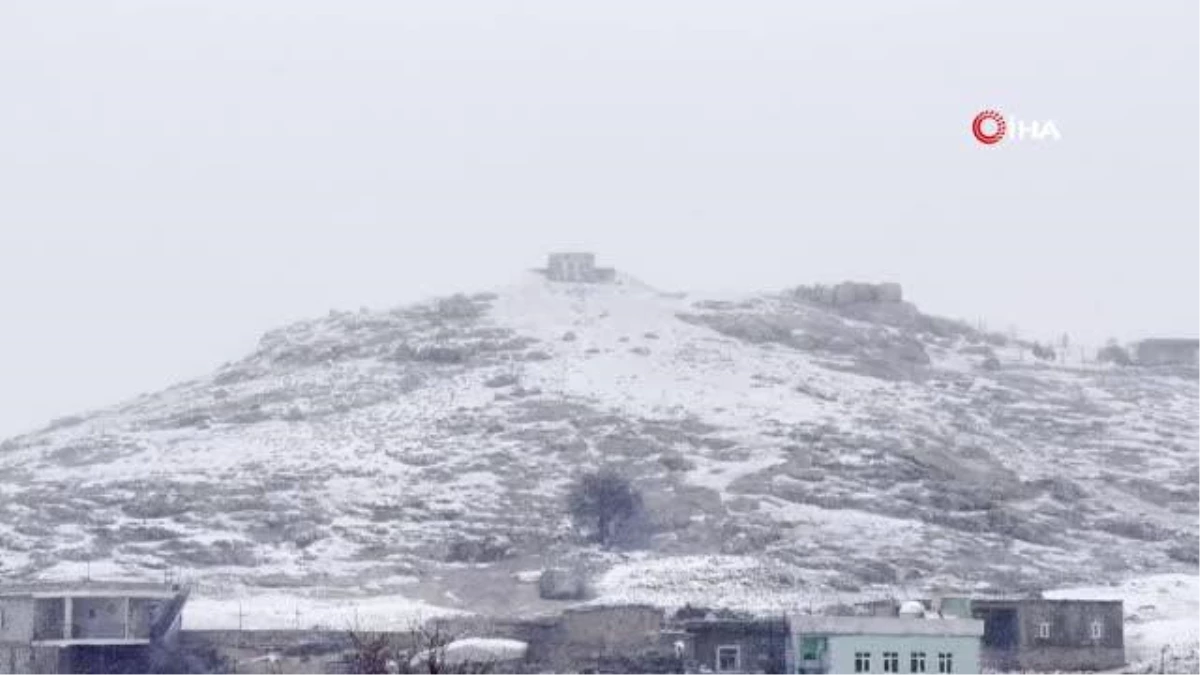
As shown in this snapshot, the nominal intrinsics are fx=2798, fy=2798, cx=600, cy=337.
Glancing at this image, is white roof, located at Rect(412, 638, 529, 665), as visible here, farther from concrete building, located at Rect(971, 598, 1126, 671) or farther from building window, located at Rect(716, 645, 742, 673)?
concrete building, located at Rect(971, 598, 1126, 671)

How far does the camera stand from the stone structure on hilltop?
117 m

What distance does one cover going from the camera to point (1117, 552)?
87.2 m

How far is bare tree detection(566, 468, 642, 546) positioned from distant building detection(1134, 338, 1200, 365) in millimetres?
37600

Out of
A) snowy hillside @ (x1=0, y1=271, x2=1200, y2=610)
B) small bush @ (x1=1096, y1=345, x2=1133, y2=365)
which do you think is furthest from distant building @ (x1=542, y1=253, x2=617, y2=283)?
small bush @ (x1=1096, y1=345, x2=1133, y2=365)

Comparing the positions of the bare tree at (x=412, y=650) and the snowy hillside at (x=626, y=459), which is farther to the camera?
the snowy hillside at (x=626, y=459)

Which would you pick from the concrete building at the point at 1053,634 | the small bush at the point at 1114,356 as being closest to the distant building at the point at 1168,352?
the small bush at the point at 1114,356

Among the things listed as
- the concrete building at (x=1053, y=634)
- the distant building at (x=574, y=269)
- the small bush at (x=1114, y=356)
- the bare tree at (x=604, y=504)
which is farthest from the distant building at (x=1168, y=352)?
the concrete building at (x=1053, y=634)

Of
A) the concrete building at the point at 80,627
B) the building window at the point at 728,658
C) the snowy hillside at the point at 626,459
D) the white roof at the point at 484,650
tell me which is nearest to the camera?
the white roof at the point at 484,650

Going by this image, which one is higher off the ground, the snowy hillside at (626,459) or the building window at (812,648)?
the snowy hillside at (626,459)

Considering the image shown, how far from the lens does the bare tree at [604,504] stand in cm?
8506

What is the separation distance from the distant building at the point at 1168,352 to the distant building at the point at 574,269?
22912 mm

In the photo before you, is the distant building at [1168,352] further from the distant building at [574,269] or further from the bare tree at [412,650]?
the bare tree at [412,650]

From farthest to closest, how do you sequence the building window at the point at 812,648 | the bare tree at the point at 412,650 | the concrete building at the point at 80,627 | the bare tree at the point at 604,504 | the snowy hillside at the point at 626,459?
the bare tree at the point at 604,504, the snowy hillside at the point at 626,459, the concrete building at the point at 80,627, the building window at the point at 812,648, the bare tree at the point at 412,650

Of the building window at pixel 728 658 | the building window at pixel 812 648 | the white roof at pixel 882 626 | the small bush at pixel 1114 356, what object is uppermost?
the small bush at pixel 1114 356
